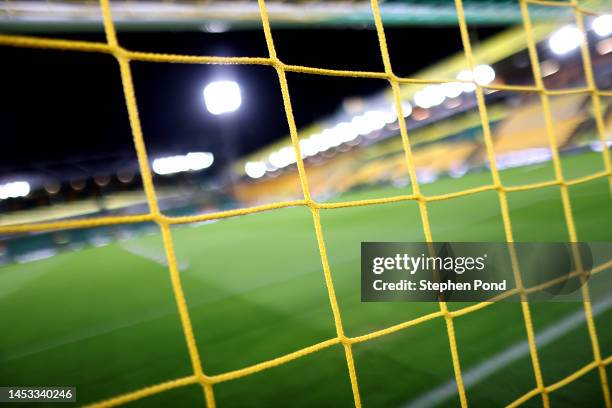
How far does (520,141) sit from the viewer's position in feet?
24.8

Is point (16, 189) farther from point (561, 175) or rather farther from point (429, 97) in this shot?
point (561, 175)

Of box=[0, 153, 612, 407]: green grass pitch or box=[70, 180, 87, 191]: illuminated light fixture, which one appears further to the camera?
box=[70, 180, 87, 191]: illuminated light fixture

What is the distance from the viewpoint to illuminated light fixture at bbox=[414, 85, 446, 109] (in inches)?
411

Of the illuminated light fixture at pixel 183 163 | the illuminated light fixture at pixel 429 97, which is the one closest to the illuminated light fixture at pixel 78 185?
the illuminated light fixture at pixel 183 163

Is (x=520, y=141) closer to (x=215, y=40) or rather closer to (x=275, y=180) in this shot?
(x=215, y=40)

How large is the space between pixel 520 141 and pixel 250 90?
6.02m

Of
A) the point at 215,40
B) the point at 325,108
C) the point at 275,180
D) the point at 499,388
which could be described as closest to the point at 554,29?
the point at 325,108

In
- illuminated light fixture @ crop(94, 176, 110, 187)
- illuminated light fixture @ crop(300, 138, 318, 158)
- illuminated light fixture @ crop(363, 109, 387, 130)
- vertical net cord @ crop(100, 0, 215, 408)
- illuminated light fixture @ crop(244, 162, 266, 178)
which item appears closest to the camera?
vertical net cord @ crop(100, 0, 215, 408)

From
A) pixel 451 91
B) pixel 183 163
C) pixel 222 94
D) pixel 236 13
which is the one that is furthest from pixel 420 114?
pixel 236 13

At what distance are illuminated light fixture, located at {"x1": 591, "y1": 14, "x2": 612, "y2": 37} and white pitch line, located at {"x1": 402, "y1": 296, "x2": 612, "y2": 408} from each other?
726 cm

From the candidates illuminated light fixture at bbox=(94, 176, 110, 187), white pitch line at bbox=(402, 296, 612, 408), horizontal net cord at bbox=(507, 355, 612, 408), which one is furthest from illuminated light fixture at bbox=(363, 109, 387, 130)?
horizontal net cord at bbox=(507, 355, 612, 408)

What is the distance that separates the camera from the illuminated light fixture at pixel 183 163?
12383 mm

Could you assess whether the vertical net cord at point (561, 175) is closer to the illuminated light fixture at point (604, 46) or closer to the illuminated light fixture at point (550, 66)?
the illuminated light fixture at point (604, 46)

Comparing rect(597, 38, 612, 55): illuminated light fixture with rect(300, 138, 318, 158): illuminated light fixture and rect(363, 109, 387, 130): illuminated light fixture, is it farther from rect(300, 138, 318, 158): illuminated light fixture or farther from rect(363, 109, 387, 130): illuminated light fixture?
rect(300, 138, 318, 158): illuminated light fixture
